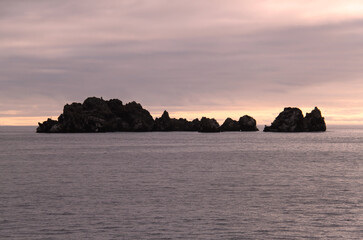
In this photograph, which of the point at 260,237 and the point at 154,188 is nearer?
the point at 260,237

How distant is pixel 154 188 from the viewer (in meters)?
52.1

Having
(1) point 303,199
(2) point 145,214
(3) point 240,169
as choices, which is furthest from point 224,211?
(3) point 240,169

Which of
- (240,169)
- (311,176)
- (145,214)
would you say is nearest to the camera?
(145,214)

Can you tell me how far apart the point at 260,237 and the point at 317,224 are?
5.60m

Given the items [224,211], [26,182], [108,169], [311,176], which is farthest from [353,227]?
[108,169]

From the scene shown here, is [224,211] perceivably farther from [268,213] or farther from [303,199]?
[303,199]

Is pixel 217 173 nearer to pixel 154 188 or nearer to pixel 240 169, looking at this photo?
pixel 240 169

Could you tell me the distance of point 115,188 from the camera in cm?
5241

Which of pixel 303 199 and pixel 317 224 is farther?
pixel 303 199

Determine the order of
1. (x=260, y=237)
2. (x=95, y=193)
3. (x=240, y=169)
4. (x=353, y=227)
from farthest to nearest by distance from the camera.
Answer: (x=240, y=169), (x=95, y=193), (x=353, y=227), (x=260, y=237)

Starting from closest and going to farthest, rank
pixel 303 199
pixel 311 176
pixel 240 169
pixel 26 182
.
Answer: pixel 303 199 < pixel 26 182 < pixel 311 176 < pixel 240 169

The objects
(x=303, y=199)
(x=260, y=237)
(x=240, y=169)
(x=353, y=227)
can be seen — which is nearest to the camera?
(x=260, y=237)

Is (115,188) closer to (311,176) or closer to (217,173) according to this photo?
(217,173)

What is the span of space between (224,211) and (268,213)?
11.1ft
